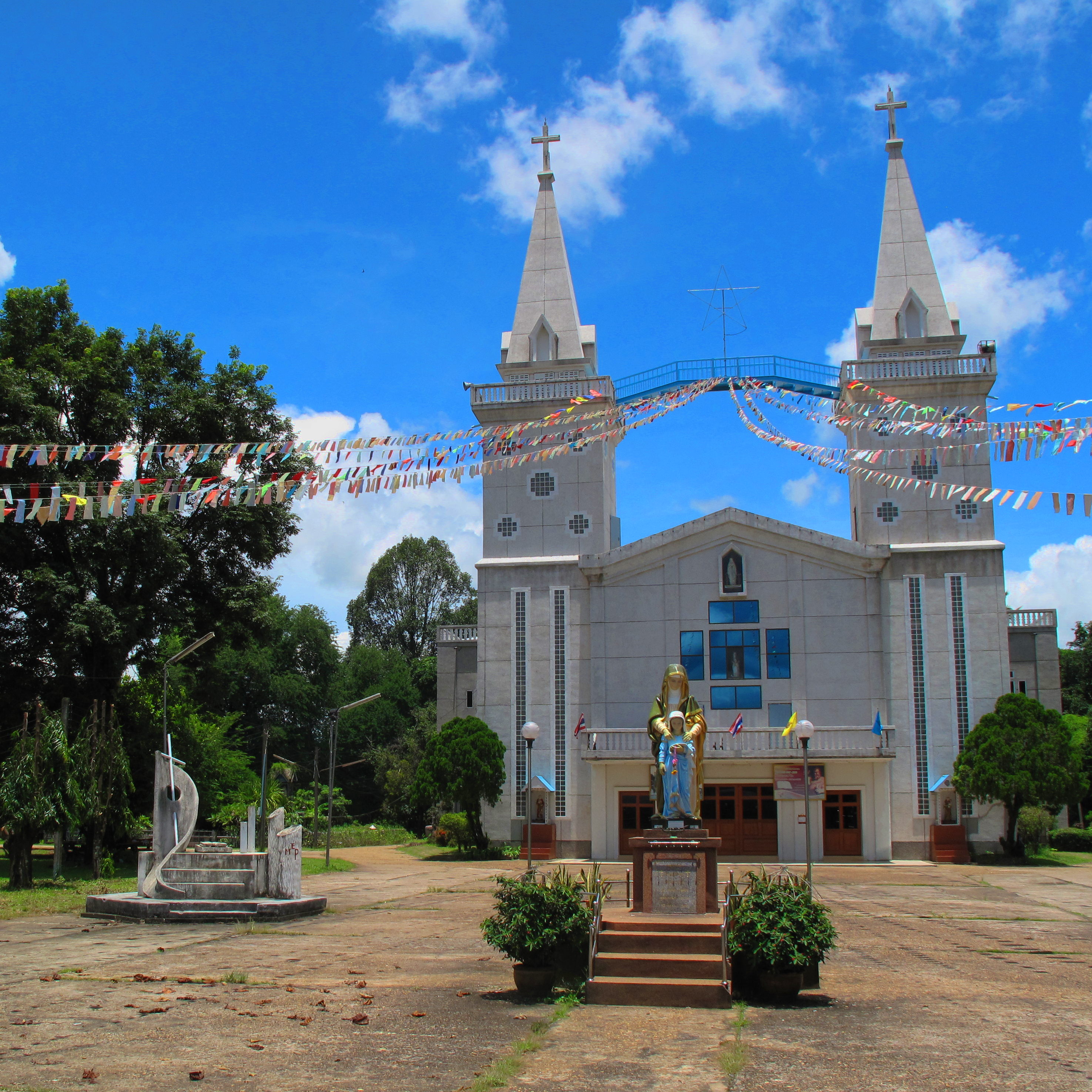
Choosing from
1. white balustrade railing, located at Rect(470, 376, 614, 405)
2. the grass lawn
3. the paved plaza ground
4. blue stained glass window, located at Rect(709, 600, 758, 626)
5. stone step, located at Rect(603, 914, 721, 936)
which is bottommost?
the grass lawn

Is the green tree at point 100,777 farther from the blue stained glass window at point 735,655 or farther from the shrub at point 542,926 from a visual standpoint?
the blue stained glass window at point 735,655

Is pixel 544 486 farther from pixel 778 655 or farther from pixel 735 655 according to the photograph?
pixel 778 655

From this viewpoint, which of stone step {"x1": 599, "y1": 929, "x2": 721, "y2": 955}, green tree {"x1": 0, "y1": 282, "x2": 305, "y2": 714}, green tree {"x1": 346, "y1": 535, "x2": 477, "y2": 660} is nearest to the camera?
stone step {"x1": 599, "y1": 929, "x2": 721, "y2": 955}

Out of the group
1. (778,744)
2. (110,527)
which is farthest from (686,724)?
(778,744)

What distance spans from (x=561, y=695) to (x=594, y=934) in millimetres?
25329

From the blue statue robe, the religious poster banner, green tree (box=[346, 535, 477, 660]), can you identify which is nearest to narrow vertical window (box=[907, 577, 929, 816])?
the religious poster banner

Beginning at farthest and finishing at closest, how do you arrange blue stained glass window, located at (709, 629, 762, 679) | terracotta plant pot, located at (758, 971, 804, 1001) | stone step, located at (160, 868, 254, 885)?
blue stained glass window, located at (709, 629, 762, 679) → stone step, located at (160, 868, 254, 885) → terracotta plant pot, located at (758, 971, 804, 1001)

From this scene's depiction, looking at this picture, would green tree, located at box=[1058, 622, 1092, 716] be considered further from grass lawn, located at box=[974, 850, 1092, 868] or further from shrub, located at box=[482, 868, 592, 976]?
shrub, located at box=[482, 868, 592, 976]

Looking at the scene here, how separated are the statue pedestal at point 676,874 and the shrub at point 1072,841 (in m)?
29.8

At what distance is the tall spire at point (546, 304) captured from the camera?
1561 inches

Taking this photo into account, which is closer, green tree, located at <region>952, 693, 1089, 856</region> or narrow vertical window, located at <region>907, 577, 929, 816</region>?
green tree, located at <region>952, 693, 1089, 856</region>

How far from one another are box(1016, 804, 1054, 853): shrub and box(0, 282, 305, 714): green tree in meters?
23.9

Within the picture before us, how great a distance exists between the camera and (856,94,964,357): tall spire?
37625 millimetres

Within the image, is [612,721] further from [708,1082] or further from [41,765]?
[708,1082]
